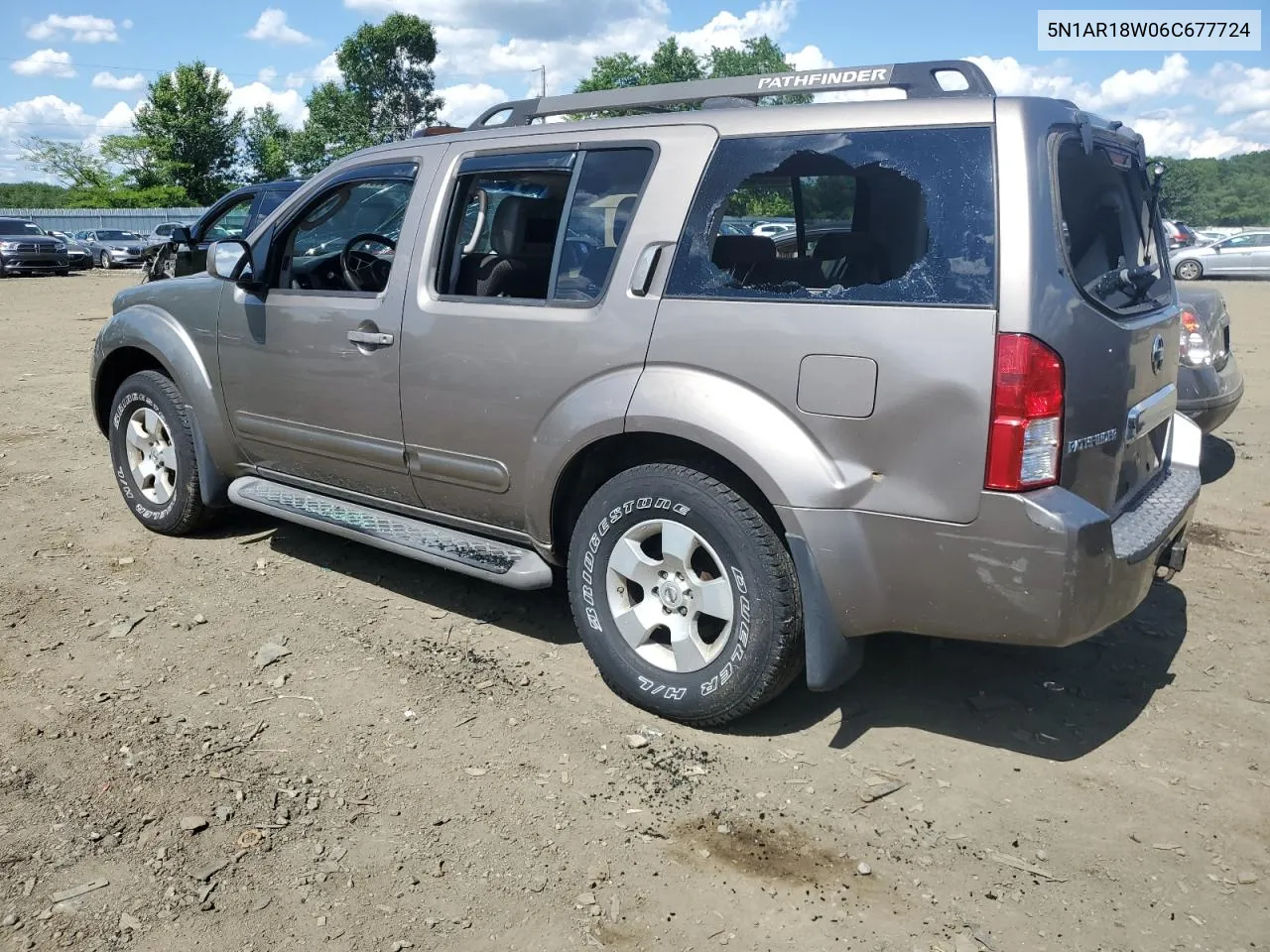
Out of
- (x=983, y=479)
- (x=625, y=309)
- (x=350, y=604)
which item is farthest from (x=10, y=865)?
(x=983, y=479)

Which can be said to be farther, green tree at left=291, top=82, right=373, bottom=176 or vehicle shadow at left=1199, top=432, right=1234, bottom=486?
green tree at left=291, top=82, right=373, bottom=176

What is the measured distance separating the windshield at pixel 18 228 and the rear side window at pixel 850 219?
31.4m

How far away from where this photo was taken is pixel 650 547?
142 inches

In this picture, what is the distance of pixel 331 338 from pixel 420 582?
1202mm

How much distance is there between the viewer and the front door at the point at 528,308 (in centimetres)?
351

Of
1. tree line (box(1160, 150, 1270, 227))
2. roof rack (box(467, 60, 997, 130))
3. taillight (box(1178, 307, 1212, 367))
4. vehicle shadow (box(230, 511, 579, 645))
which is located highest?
roof rack (box(467, 60, 997, 130))

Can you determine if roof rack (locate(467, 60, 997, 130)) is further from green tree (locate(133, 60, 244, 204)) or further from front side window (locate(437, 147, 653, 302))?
green tree (locate(133, 60, 244, 204))

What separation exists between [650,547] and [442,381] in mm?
1026

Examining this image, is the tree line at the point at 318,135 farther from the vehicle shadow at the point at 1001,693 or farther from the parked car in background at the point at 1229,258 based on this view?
the vehicle shadow at the point at 1001,693

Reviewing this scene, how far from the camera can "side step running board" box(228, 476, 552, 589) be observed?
3912mm

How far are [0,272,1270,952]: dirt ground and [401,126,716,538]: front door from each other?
795 mm

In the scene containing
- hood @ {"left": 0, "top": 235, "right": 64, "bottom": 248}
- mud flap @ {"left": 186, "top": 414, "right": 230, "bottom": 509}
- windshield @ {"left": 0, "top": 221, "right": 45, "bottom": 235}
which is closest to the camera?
mud flap @ {"left": 186, "top": 414, "right": 230, "bottom": 509}

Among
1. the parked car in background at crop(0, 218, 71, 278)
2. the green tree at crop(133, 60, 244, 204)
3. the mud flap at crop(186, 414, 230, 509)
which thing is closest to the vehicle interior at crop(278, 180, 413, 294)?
the mud flap at crop(186, 414, 230, 509)

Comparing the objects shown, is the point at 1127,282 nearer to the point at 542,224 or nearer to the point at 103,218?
the point at 542,224
